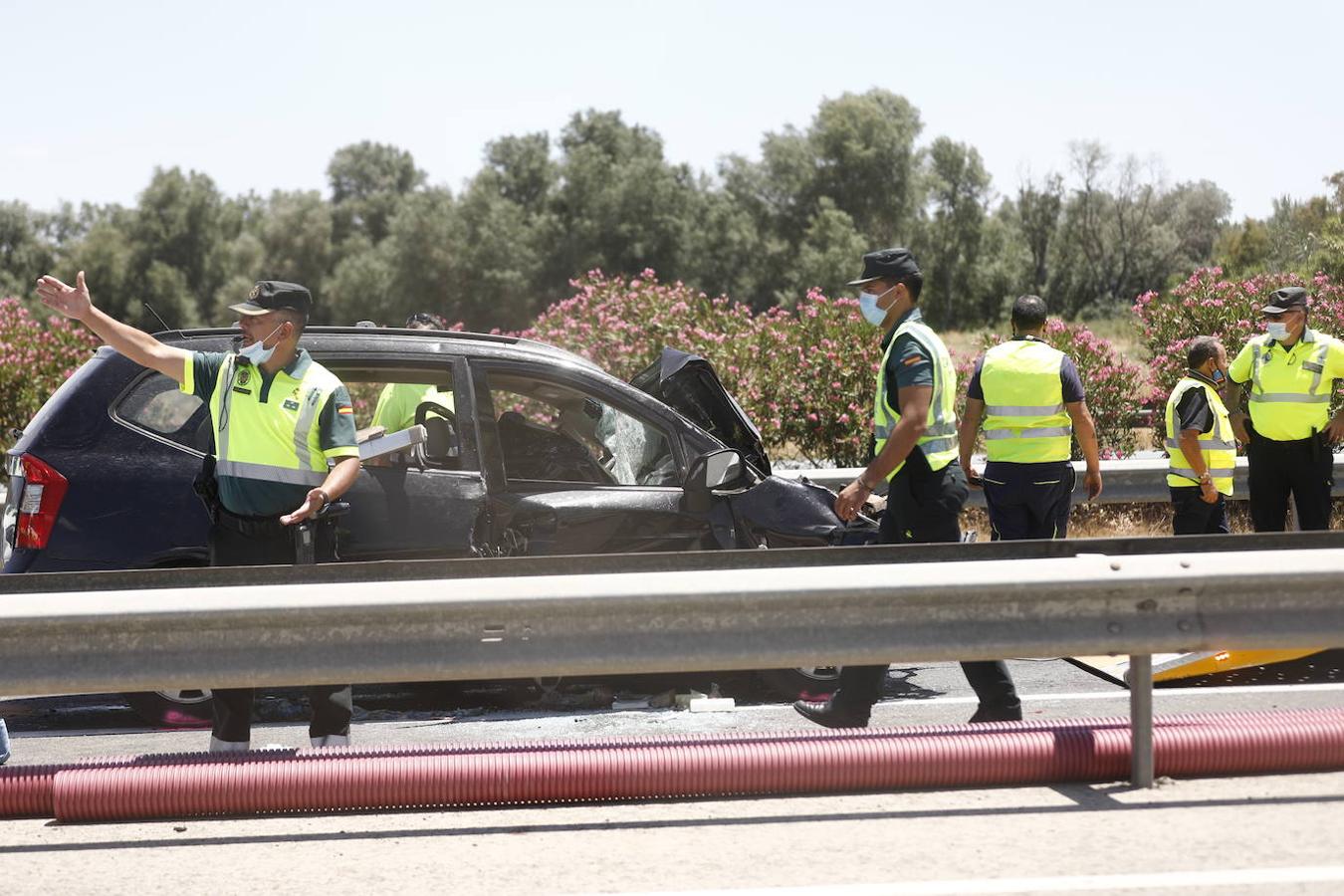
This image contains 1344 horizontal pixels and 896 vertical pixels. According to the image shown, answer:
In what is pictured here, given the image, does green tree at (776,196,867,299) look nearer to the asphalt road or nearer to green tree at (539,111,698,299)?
green tree at (539,111,698,299)

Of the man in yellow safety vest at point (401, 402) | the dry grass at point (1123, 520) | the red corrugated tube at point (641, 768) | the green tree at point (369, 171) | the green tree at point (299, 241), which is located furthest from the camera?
the green tree at point (369, 171)

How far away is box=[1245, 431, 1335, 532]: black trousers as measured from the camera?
9.70 metres

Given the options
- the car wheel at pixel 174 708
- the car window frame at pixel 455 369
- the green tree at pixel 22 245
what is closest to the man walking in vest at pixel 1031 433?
the car window frame at pixel 455 369

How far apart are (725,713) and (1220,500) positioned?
415 centimetres

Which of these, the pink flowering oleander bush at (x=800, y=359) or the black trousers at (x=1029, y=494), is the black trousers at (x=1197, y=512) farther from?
the pink flowering oleander bush at (x=800, y=359)

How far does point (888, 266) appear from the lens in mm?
6309

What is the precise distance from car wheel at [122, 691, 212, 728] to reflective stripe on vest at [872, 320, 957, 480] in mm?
3262

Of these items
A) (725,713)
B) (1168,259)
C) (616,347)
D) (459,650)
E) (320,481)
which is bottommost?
(725,713)

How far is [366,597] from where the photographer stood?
448 cm

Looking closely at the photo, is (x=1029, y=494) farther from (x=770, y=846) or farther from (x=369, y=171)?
(x=369, y=171)

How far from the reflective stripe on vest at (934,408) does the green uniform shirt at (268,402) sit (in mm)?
2110

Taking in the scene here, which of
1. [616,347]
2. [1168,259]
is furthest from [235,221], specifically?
[616,347]

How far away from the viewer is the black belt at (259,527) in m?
5.66

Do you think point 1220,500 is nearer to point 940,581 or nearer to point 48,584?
point 940,581
